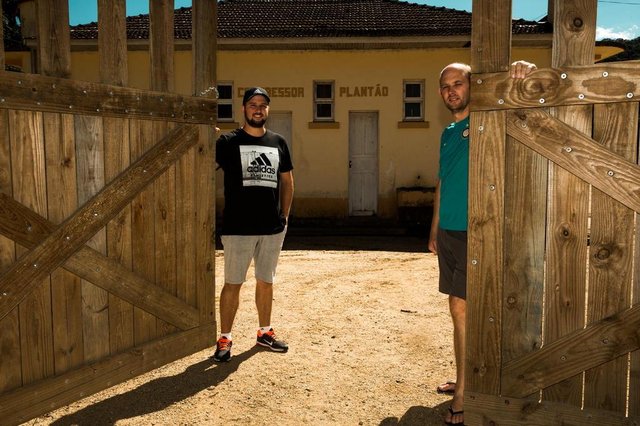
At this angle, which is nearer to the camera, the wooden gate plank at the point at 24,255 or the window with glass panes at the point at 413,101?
the wooden gate plank at the point at 24,255

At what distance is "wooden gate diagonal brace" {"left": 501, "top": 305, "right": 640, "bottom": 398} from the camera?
100 inches

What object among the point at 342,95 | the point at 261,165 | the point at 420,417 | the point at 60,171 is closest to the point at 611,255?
the point at 420,417

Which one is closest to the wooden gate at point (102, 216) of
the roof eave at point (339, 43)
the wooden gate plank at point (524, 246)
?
the wooden gate plank at point (524, 246)

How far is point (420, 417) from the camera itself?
134 inches

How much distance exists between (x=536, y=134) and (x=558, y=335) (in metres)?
0.99

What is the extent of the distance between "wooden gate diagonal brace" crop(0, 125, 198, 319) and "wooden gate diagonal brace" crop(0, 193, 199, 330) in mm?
68

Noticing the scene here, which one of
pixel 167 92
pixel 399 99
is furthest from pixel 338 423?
pixel 399 99

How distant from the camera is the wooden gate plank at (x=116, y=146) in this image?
11.5 ft

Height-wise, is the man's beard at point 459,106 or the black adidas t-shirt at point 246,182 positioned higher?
the man's beard at point 459,106

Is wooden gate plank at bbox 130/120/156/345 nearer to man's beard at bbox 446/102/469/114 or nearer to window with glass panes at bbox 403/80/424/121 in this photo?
man's beard at bbox 446/102/469/114

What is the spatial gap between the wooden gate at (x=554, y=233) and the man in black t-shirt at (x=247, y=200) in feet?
6.54

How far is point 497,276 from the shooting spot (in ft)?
9.22

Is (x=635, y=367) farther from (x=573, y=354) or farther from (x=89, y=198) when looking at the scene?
(x=89, y=198)

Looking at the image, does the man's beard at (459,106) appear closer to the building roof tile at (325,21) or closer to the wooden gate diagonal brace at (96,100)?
the wooden gate diagonal brace at (96,100)
